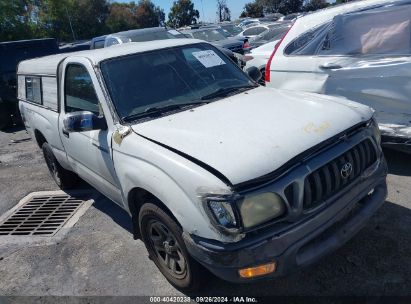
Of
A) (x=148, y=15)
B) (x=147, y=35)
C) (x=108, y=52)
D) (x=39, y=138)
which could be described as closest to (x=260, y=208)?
(x=108, y=52)

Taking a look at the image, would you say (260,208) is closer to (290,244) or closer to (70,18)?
(290,244)

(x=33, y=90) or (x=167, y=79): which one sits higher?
(x=167, y=79)

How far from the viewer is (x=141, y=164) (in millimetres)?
2734

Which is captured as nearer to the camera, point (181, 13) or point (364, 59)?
point (364, 59)

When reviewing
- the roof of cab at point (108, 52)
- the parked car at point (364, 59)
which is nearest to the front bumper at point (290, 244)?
the parked car at point (364, 59)

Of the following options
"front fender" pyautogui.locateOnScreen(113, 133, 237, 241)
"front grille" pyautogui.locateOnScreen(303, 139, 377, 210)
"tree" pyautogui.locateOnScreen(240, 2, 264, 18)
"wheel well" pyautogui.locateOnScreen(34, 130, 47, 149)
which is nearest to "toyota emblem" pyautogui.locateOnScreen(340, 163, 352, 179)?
"front grille" pyautogui.locateOnScreen(303, 139, 377, 210)

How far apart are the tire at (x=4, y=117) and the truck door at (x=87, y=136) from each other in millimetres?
7001

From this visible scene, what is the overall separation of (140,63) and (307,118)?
5.49ft

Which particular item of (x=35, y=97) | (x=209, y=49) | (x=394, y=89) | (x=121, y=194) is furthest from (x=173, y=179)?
(x=35, y=97)

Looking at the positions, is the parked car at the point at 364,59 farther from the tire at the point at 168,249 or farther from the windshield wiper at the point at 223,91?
the tire at the point at 168,249

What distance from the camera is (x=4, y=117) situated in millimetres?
10125

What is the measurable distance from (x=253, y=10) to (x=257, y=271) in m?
69.9

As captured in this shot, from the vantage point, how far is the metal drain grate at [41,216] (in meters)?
4.50

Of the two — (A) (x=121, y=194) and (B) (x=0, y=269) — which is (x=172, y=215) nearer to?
(A) (x=121, y=194)
